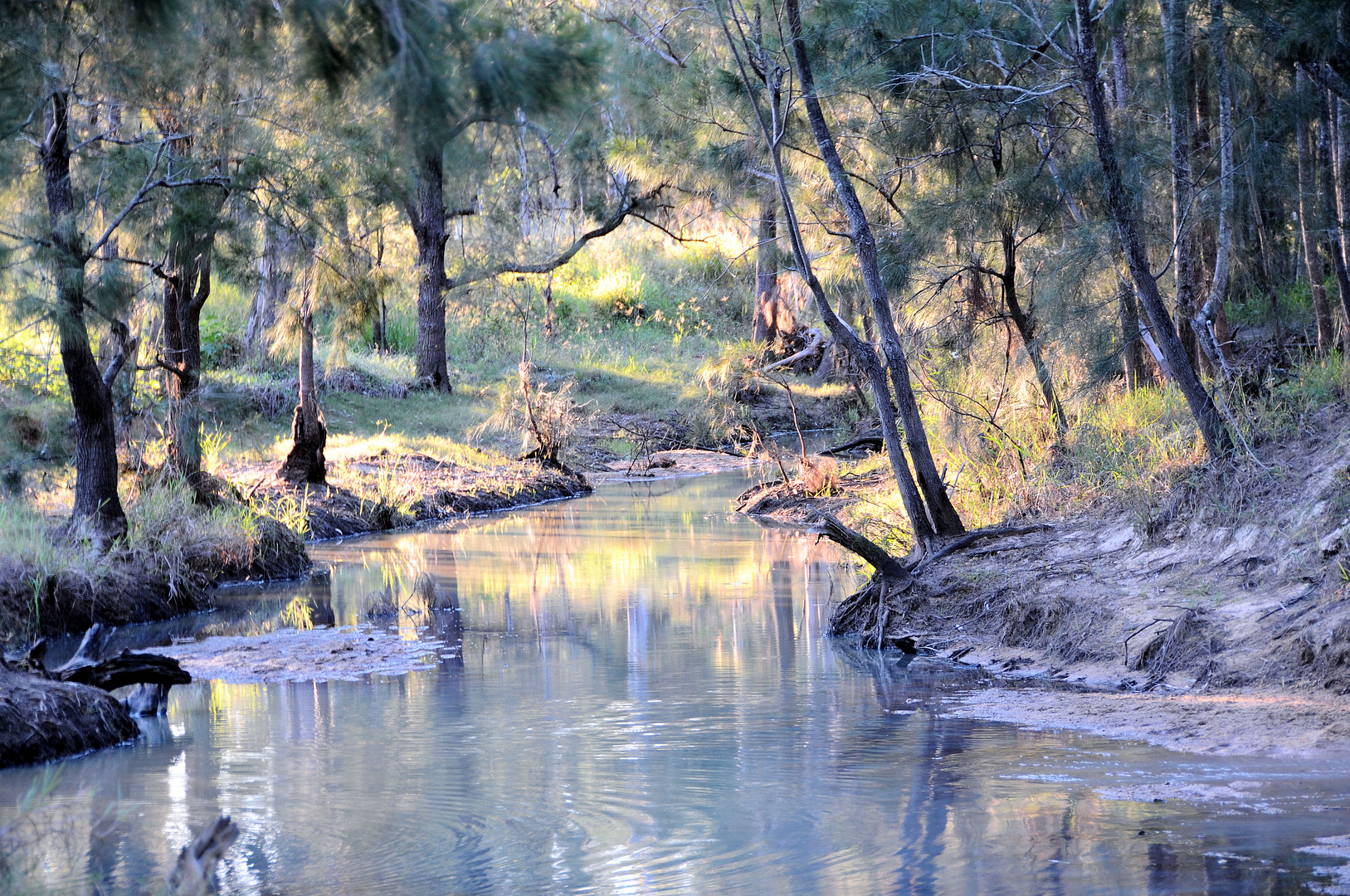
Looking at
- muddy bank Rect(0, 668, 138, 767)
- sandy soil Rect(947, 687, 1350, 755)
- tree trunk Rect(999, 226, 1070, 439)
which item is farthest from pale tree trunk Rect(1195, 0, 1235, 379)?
muddy bank Rect(0, 668, 138, 767)

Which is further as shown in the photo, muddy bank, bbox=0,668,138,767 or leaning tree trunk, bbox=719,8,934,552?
leaning tree trunk, bbox=719,8,934,552

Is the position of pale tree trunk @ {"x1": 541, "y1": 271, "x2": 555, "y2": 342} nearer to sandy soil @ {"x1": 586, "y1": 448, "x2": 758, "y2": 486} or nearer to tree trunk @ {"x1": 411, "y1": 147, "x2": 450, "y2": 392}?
tree trunk @ {"x1": 411, "y1": 147, "x2": 450, "y2": 392}

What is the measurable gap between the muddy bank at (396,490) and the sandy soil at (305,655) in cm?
473

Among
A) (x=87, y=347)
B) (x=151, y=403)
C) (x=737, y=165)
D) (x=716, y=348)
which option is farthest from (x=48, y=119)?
(x=716, y=348)

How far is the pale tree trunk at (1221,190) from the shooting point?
891 centimetres

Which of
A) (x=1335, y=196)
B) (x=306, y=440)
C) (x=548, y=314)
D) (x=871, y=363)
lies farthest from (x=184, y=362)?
(x=548, y=314)

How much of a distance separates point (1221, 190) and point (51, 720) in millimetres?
7977

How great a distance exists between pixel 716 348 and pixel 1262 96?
24.3m

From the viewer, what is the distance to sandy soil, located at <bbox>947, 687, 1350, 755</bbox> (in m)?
5.92

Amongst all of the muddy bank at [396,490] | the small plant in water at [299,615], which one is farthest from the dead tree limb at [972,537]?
the muddy bank at [396,490]

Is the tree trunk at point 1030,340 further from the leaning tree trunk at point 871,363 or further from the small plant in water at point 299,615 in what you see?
the small plant in water at point 299,615

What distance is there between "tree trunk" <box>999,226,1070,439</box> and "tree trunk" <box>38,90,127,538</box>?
7311mm

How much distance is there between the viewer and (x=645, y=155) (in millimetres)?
17156

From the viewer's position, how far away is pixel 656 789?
19.6 feet
